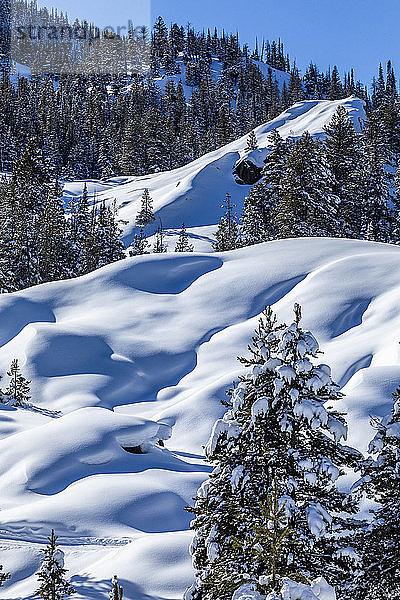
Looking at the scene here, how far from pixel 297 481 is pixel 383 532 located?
1.47 metres

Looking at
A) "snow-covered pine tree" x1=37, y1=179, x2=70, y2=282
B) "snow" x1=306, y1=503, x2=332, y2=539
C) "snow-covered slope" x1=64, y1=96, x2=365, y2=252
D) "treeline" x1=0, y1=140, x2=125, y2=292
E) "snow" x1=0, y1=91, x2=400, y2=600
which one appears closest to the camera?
"snow" x1=306, y1=503, x2=332, y2=539

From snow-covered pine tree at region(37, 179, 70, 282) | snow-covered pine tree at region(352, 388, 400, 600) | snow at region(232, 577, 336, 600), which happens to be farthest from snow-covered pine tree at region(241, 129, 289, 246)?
snow at region(232, 577, 336, 600)

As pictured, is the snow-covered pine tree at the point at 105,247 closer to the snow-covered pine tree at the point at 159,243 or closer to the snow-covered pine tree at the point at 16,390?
the snow-covered pine tree at the point at 159,243

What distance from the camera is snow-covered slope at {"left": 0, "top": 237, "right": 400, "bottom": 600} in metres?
12.7

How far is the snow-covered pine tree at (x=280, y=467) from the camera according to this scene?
23.0 feet

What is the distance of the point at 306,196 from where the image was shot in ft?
120

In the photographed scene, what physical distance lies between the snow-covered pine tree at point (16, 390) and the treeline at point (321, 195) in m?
21.4

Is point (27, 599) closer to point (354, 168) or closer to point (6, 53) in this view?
point (354, 168)

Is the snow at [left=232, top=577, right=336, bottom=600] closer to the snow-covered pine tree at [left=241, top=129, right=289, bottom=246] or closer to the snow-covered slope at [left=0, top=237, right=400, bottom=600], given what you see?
the snow-covered slope at [left=0, top=237, right=400, bottom=600]

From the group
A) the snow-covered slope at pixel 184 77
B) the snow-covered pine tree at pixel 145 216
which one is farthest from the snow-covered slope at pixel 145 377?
the snow-covered slope at pixel 184 77

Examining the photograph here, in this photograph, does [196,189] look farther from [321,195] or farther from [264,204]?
[321,195]

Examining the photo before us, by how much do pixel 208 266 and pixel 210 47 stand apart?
144 metres

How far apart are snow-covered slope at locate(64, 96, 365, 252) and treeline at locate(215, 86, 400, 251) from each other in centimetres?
816

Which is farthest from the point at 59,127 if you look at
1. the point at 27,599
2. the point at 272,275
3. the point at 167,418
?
the point at 27,599
